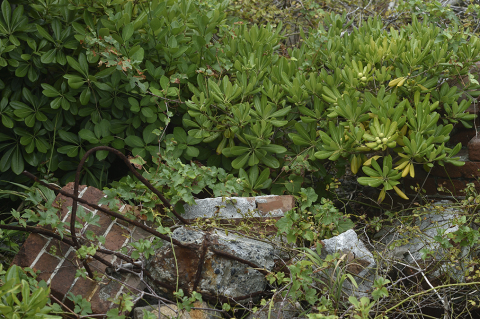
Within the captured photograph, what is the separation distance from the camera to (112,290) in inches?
79.7

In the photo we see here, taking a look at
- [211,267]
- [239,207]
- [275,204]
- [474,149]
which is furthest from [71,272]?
[474,149]

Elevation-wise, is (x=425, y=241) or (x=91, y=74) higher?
(x=91, y=74)

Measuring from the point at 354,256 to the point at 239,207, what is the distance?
2.23ft

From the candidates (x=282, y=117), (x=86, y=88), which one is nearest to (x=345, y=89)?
(x=282, y=117)

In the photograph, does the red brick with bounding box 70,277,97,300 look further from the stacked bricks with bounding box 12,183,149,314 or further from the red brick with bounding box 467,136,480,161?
the red brick with bounding box 467,136,480,161

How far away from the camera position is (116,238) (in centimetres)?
220

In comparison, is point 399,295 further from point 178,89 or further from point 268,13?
point 268,13

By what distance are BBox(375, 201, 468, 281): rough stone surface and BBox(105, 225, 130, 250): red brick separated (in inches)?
55.0

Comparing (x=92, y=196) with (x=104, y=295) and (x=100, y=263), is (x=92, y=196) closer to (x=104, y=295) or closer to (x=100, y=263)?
(x=100, y=263)

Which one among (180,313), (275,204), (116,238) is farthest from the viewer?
(275,204)

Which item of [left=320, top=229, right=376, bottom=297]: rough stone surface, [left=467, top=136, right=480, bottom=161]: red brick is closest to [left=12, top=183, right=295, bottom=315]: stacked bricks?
[left=320, top=229, right=376, bottom=297]: rough stone surface

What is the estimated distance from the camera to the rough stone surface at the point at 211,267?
2074 millimetres

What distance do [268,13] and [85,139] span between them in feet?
10.6

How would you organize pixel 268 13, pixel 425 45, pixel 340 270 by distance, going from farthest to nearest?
pixel 268 13 → pixel 425 45 → pixel 340 270
